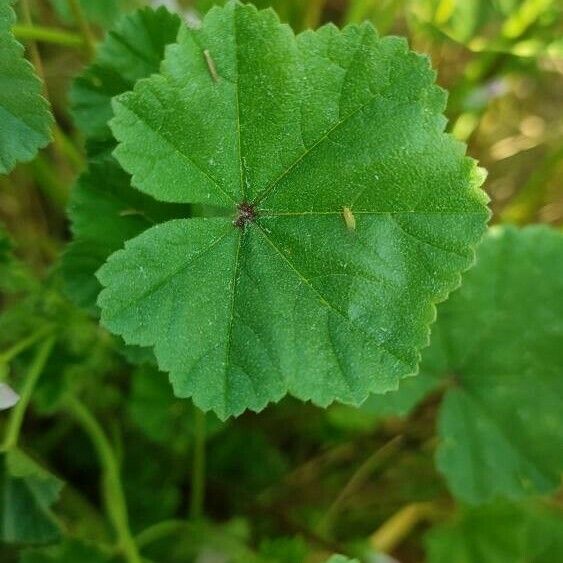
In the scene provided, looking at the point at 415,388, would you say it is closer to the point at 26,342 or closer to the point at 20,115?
the point at 26,342

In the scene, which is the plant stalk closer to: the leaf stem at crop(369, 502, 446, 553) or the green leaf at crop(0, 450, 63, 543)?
the leaf stem at crop(369, 502, 446, 553)

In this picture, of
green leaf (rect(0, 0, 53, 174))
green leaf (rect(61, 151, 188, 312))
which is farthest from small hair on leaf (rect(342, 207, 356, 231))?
green leaf (rect(0, 0, 53, 174))

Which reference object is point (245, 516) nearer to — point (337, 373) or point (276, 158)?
point (337, 373)

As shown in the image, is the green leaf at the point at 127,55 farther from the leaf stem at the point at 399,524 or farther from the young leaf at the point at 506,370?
the leaf stem at the point at 399,524

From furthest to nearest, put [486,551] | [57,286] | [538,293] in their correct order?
[486,551] < [538,293] < [57,286]

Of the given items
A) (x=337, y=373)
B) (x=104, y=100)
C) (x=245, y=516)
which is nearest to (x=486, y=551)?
(x=245, y=516)

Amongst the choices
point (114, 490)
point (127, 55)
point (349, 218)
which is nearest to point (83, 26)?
point (127, 55)

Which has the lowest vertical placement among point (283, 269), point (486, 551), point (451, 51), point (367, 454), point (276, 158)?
point (486, 551)
